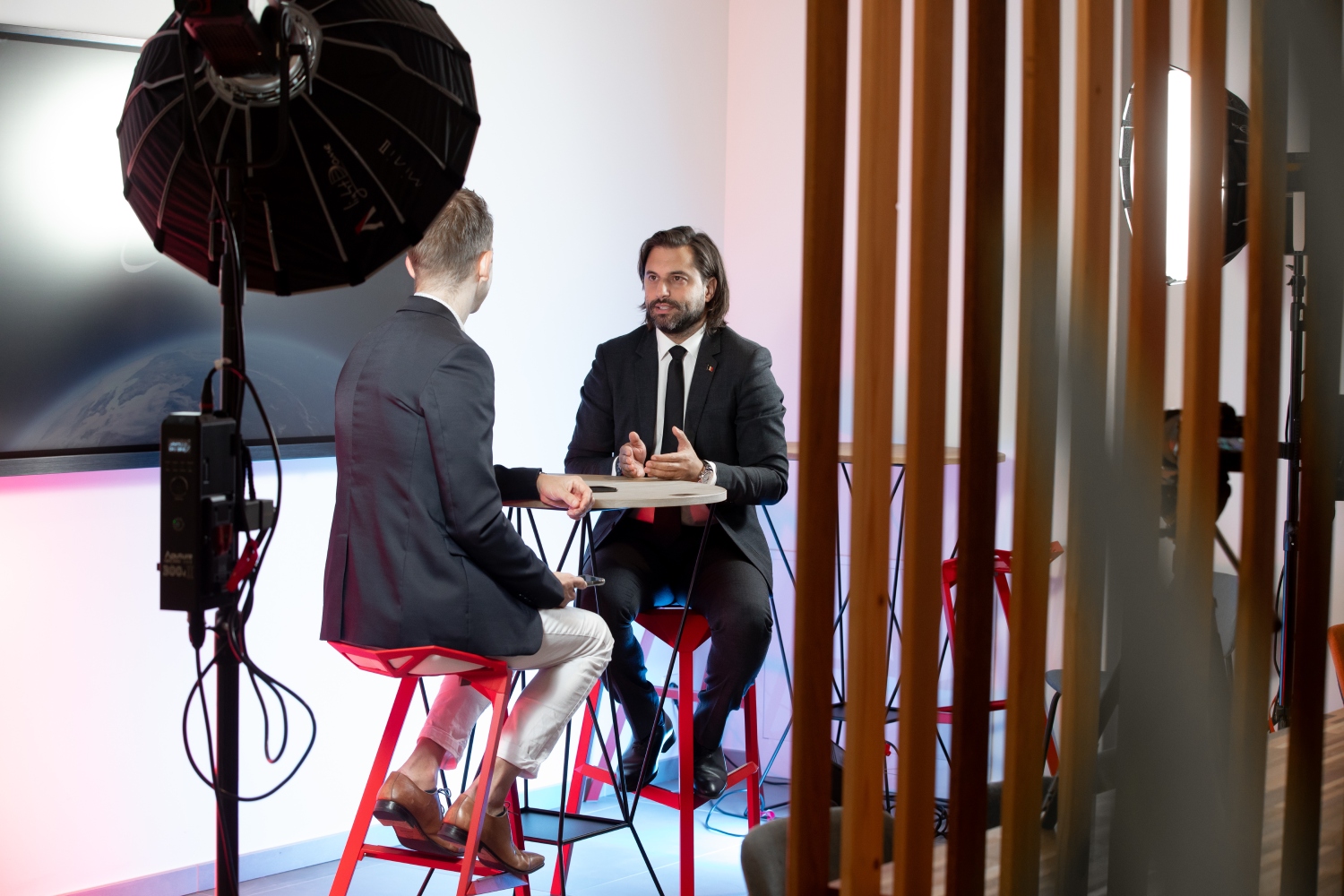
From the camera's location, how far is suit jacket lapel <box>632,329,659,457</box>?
3.35 metres

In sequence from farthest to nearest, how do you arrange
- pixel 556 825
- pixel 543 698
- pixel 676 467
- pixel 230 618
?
pixel 676 467, pixel 556 825, pixel 543 698, pixel 230 618

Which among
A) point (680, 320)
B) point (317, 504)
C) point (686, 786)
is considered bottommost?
point (686, 786)

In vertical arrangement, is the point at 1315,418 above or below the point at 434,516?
above

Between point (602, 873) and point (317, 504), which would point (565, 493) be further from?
point (602, 873)

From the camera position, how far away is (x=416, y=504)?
2.14m

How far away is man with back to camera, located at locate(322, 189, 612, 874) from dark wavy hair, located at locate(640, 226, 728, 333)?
3.69 ft

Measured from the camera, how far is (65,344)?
2607 mm

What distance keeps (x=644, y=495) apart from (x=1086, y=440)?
1.26m


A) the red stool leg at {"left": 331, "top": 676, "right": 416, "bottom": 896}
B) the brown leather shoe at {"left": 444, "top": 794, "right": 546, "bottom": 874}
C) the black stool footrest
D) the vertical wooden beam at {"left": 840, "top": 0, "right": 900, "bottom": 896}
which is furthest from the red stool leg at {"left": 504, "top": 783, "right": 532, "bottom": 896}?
the vertical wooden beam at {"left": 840, "top": 0, "right": 900, "bottom": 896}

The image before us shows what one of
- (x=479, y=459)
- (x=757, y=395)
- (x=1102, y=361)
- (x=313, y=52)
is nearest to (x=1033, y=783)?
(x=1102, y=361)

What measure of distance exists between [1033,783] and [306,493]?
2504 mm

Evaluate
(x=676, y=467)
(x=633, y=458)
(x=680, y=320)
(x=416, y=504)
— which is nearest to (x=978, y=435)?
(x=416, y=504)

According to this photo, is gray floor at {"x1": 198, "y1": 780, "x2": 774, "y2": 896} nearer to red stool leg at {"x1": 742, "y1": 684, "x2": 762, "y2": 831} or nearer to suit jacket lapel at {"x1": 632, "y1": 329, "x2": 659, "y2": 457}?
red stool leg at {"x1": 742, "y1": 684, "x2": 762, "y2": 831}

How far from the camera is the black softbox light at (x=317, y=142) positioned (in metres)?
1.31
